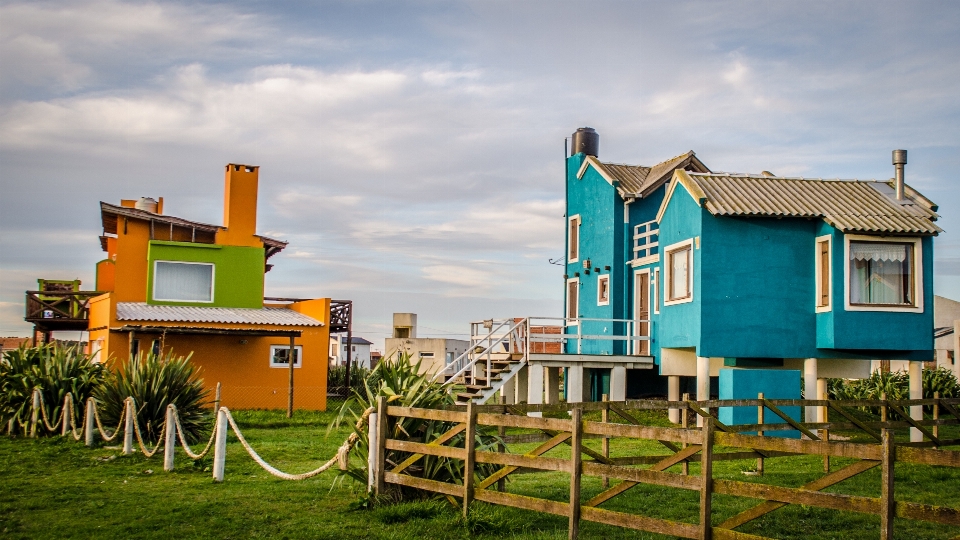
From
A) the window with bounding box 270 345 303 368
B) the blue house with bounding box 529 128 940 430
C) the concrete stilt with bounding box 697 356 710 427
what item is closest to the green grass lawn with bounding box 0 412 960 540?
the concrete stilt with bounding box 697 356 710 427

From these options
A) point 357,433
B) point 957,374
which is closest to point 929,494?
point 357,433

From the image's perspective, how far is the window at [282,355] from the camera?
3123 cm

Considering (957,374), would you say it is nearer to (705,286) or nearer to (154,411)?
(705,286)

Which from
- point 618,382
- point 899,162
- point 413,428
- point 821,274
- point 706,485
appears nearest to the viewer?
point 706,485

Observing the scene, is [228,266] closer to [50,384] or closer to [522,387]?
[522,387]

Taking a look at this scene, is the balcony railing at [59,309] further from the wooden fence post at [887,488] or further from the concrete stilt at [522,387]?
the wooden fence post at [887,488]

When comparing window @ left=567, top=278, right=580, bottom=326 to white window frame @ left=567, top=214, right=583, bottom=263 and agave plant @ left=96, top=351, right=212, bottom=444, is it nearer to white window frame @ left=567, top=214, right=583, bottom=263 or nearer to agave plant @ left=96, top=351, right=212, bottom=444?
white window frame @ left=567, top=214, right=583, bottom=263

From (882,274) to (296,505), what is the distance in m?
15.4

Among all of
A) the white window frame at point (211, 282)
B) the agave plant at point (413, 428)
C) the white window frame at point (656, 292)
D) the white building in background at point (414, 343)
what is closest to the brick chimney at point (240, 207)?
the white window frame at point (211, 282)

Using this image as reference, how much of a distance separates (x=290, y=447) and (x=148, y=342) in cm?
1323

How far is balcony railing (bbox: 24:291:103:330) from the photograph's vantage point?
31.8 m

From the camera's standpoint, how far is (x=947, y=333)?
133 feet

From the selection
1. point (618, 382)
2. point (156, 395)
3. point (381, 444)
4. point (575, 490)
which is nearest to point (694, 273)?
point (618, 382)

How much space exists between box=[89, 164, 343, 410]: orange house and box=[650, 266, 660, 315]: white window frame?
35.4 feet
